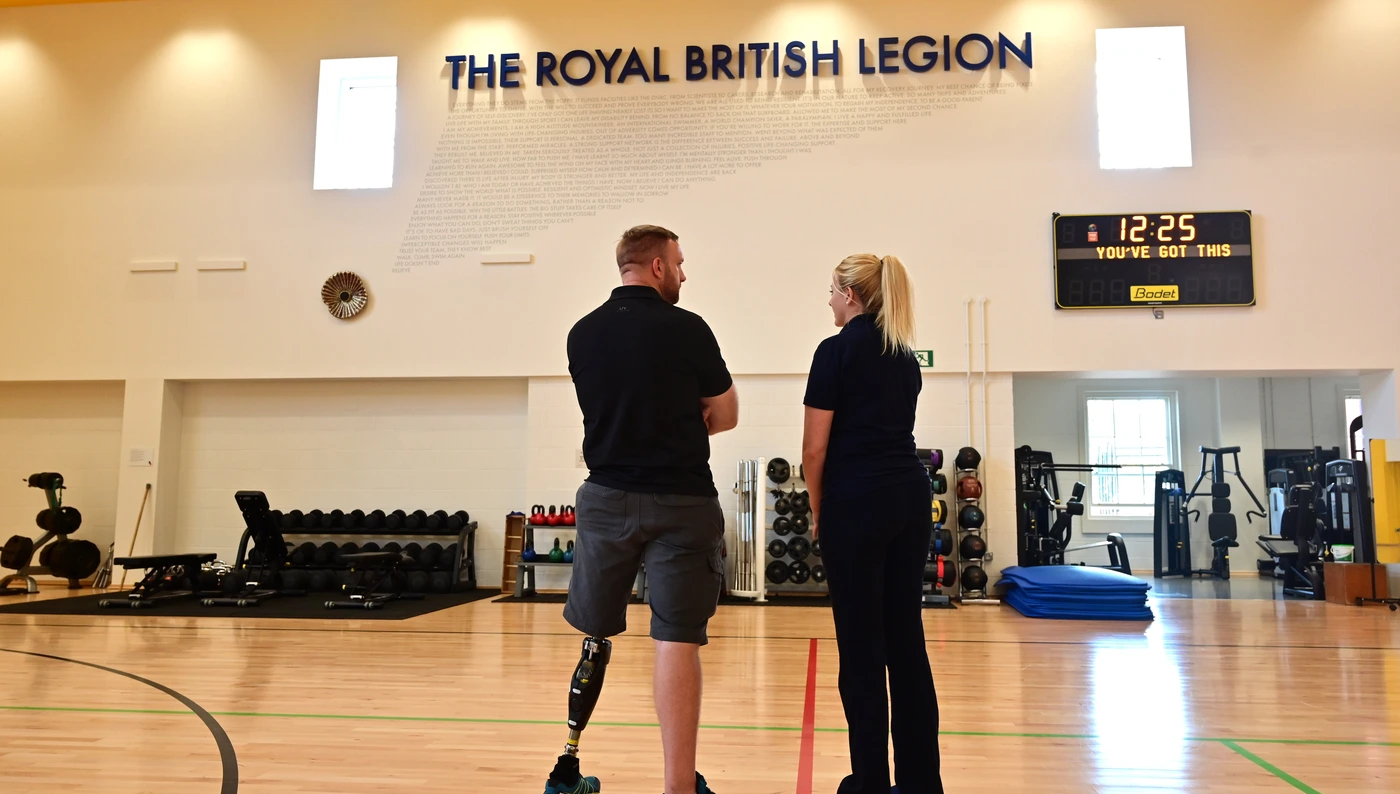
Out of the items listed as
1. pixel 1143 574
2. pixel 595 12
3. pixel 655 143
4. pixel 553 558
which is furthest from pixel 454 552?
pixel 1143 574

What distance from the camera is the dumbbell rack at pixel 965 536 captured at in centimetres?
707

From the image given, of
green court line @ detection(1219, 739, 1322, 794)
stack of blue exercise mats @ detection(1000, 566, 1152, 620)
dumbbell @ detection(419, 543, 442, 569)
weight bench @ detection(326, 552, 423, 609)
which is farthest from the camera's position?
dumbbell @ detection(419, 543, 442, 569)

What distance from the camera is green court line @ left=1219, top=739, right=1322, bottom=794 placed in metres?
2.30

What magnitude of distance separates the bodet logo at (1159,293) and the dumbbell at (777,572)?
354 centimetres

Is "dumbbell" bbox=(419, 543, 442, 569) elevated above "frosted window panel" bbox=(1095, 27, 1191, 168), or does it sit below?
below

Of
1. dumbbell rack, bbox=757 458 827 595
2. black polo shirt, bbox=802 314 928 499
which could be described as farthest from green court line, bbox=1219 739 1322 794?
dumbbell rack, bbox=757 458 827 595

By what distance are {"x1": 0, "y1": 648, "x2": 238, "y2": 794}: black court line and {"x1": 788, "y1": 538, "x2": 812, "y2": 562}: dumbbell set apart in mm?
4747

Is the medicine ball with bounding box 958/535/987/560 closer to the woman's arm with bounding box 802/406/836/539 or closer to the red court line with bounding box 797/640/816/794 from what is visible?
the red court line with bounding box 797/640/816/794

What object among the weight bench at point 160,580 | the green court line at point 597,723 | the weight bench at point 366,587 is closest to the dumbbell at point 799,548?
the weight bench at point 366,587

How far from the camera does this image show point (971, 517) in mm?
7094

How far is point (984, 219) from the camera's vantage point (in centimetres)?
752

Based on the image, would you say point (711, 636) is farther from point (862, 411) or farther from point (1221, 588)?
point (1221, 588)

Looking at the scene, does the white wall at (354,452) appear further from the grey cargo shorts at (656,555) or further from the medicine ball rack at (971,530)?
the grey cargo shorts at (656,555)

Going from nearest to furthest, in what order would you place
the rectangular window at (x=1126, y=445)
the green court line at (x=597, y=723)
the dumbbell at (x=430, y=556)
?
the green court line at (x=597, y=723) → the dumbbell at (x=430, y=556) → the rectangular window at (x=1126, y=445)
